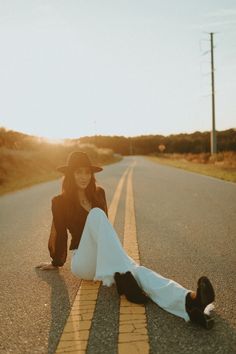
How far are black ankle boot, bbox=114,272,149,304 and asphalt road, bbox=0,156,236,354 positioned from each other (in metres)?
0.09

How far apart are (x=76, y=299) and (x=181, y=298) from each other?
1.02 metres

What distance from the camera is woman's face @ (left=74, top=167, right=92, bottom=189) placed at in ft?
14.9

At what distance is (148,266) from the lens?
4.92m

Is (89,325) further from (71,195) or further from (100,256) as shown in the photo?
(71,195)

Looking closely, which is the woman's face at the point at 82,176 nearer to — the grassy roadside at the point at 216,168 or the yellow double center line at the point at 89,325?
the yellow double center line at the point at 89,325

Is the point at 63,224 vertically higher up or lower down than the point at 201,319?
higher up

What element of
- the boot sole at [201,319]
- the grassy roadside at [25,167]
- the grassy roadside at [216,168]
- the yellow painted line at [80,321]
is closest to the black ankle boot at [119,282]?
the yellow painted line at [80,321]

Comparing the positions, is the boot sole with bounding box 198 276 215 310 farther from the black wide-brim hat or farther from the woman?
the black wide-brim hat

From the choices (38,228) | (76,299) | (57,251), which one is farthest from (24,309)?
(38,228)

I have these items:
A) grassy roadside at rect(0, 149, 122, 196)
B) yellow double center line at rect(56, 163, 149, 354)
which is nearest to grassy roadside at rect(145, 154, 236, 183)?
grassy roadside at rect(0, 149, 122, 196)

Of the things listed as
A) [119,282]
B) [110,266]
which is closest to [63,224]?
[110,266]

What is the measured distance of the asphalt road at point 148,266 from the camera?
9.80 feet

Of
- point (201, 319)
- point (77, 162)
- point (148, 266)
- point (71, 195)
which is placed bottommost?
point (148, 266)

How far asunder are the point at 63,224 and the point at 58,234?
0.13m
